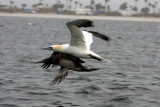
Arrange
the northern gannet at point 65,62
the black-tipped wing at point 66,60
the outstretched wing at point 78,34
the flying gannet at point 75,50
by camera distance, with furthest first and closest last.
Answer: the black-tipped wing at point 66,60, the northern gannet at point 65,62, the flying gannet at point 75,50, the outstretched wing at point 78,34

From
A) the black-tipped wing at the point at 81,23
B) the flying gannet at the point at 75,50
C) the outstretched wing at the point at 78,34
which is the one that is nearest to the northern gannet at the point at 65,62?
the flying gannet at the point at 75,50

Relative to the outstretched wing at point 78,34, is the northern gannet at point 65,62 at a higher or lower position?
lower

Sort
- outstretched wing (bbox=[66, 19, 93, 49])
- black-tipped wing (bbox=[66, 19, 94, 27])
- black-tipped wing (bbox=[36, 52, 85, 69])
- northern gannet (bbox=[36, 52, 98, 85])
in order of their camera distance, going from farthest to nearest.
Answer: black-tipped wing (bbox=[36, 52, 85, 69])
northern gannet (bbox=[36, 52, 98, 85])
outstretched wing (bbox=[66, 19, 93, 49])
black-tipped wing (bbox=[66, 19, 94, 27])

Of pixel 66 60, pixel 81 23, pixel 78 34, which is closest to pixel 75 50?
pixel 78 34

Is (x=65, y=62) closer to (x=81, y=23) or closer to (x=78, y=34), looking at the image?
(x=78, y=34)

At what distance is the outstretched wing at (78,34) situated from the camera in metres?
12.2

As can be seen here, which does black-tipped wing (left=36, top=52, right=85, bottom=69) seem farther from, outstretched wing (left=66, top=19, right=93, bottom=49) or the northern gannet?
outstretched wing (left=66, top=19, right=93, bottom=49)

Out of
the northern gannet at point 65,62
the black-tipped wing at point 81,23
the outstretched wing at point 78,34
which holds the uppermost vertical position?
the black-tipped wing at point 81,23

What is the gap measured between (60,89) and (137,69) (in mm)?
7719

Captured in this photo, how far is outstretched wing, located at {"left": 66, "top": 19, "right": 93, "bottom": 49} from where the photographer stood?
480 inches

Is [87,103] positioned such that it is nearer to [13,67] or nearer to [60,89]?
[60,89]

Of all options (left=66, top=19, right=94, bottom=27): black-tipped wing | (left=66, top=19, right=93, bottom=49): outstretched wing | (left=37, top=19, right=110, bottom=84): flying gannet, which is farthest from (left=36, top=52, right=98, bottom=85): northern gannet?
(left=66, top=19, right=94, bottom=27): black-tipped wing

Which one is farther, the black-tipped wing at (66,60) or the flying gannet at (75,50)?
the black-tipped wing at (66,60)

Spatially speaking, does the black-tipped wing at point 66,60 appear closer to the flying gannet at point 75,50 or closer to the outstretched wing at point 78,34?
the flying gannet at point 75,50
